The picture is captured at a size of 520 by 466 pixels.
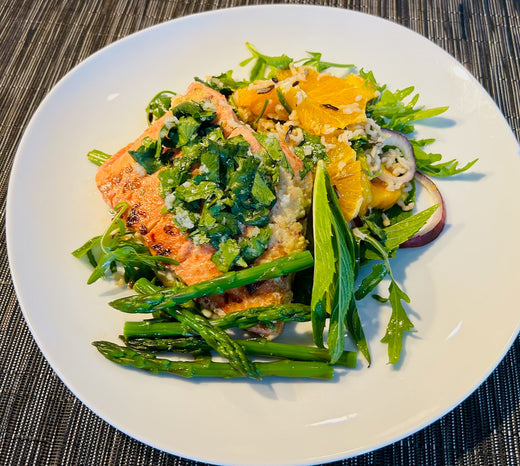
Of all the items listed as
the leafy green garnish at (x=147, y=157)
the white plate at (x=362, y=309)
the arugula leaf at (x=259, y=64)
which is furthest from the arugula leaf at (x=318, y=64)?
the leafy green garnish at (x=147, y=157)

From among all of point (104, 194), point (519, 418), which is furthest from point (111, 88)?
point (519, 418)

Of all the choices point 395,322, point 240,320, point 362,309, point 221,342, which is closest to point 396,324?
point 395,322

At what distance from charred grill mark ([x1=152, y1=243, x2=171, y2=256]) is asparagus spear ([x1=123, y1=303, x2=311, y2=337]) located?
0.49 metres

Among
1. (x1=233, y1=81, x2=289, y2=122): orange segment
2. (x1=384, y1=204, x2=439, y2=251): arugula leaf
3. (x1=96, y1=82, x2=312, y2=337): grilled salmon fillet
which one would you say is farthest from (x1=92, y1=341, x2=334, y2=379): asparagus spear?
(x1=233, y1=81, x2=289, y2=122): orange segment

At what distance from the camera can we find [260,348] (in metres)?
2.98

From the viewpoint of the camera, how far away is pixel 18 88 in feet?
16.5

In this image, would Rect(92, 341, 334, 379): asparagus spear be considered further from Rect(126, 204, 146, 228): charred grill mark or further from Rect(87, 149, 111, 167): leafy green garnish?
Rect(87, 149, 111, 167): leafy green garnish

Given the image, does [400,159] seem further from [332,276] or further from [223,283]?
[223,283]

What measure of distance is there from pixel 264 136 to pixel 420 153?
1.33 m

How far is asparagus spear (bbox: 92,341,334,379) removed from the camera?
113 inches

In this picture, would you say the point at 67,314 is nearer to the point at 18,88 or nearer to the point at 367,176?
the point at 367,176

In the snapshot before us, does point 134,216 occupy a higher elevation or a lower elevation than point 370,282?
higher

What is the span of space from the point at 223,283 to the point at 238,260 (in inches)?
7.7

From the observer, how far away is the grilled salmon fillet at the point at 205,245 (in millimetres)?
3100
